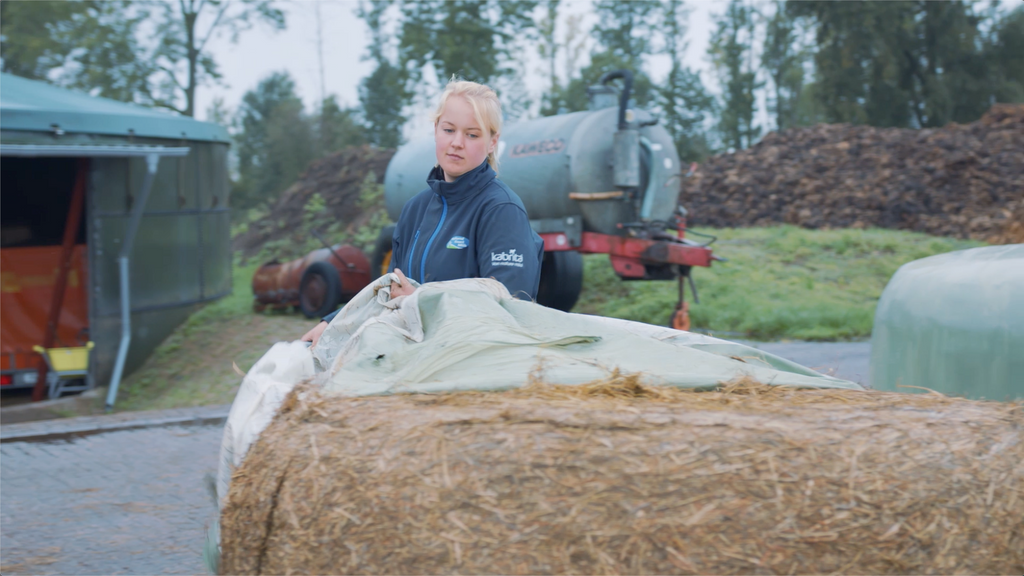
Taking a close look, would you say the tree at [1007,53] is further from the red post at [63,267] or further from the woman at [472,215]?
the woman at [472,215]

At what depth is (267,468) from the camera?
1.99 meters

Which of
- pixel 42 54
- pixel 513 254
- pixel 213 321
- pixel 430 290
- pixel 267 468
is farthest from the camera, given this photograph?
pixel 42 54

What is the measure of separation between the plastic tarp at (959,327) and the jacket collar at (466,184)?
177cm

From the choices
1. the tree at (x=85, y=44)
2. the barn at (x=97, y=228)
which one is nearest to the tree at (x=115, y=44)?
the tree at (x=85, y=44)

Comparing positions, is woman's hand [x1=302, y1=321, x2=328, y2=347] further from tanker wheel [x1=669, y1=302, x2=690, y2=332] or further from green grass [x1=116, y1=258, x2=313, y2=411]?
tanker wheel [x1=669, y1=302, x2=690, y2=332]

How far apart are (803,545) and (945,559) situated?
32 centimetres

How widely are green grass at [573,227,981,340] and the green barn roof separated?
6.00 m

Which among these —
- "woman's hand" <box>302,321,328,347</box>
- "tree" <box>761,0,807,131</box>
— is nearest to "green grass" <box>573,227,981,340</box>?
"woman's hand" <box>302,321,328,347</box>

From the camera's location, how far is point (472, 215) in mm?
2877

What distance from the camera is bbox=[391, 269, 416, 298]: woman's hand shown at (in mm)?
2670

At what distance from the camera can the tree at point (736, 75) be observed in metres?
38.6

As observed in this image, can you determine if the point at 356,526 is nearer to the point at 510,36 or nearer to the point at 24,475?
the point at 24,475

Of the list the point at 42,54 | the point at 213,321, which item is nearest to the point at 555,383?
the point at 213,321

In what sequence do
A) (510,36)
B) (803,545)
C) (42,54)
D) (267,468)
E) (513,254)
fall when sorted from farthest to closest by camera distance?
(510,36), (42,54), (513,254), (267,468), (803,545)
